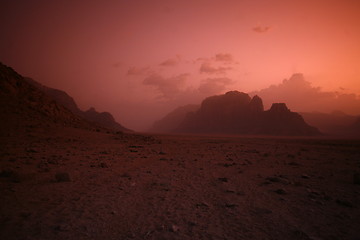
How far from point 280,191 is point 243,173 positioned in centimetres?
304

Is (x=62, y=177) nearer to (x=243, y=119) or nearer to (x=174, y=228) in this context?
(x=174, y=228)

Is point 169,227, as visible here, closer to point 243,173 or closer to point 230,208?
point 230,208

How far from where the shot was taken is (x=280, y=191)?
6641mm

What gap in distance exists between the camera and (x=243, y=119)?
151750 millimetres

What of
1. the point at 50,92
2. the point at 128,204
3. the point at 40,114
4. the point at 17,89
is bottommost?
the point at 128,204

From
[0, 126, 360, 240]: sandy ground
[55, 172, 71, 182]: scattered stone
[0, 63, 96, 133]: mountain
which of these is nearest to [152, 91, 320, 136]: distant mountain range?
[0, 63, 96, 133]: mountain

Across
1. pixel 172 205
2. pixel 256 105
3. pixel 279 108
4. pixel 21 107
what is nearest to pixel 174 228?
pixel 172 205

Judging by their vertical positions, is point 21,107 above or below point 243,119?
below

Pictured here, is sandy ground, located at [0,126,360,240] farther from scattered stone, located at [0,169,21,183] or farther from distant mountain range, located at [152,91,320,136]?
distant mountain range, located at [152,91,320,136]

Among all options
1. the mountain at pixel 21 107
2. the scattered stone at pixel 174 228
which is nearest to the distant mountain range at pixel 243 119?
the mountain at pixel 21 107

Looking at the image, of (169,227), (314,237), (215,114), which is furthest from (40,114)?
(215,114)

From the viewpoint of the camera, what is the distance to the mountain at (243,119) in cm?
11294

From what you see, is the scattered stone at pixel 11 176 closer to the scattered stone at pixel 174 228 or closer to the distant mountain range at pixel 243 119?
the scattered stone at pixel 174 228

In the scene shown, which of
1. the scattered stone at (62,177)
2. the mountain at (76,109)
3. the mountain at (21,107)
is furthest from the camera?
the mountain at (76,109)
